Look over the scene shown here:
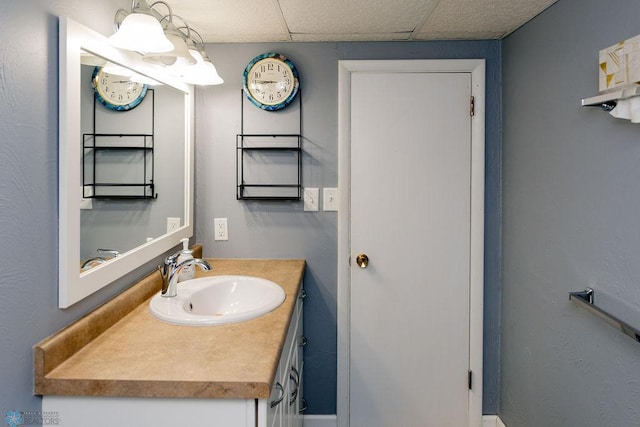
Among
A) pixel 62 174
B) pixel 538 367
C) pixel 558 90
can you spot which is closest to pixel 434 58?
pixel 558 90

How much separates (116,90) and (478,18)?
5.13 ft

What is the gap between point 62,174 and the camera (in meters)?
1.09

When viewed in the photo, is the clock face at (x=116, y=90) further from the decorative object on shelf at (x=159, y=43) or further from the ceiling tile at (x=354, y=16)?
the ceiling tile at (x=354, y=16)

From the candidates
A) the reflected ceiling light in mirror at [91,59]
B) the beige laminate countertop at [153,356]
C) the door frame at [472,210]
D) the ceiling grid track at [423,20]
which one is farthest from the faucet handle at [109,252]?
the ceiling grid track at [423,20]

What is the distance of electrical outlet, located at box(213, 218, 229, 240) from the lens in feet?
7.07

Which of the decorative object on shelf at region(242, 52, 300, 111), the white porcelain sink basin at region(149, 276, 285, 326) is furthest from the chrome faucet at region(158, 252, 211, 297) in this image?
the decorative object on shelf at region(242, 52, 300, 111)

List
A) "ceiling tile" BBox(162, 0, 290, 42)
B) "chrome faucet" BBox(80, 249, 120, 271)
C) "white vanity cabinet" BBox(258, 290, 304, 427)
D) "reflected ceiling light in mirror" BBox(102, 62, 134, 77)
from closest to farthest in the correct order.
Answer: "white vanity cabinet" BBox(258, 290, 304, 427), "chrome faucet" BBox(80, 249, 120, 271), "reflected ceiling light in mirror" BBox(102, 62, 134, 77), "ceiling tile" BBox(162, 0, 290, 42)

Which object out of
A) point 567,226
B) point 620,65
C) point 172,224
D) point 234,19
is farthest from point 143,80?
point 567,226

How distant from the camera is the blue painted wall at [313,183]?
2092mm

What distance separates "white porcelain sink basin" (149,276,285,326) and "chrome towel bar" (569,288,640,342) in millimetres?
1061

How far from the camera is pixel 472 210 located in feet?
6.93

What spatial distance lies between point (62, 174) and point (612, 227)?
1.71 m

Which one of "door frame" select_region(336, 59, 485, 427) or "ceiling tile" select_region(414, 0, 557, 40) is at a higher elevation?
"ceiling tile" select_region(414, 0, 557, 40)

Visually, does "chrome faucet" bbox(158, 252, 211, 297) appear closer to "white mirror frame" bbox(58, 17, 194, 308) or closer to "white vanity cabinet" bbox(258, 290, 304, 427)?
"white mirror frame" bbox(58, 17, 194, 308)
